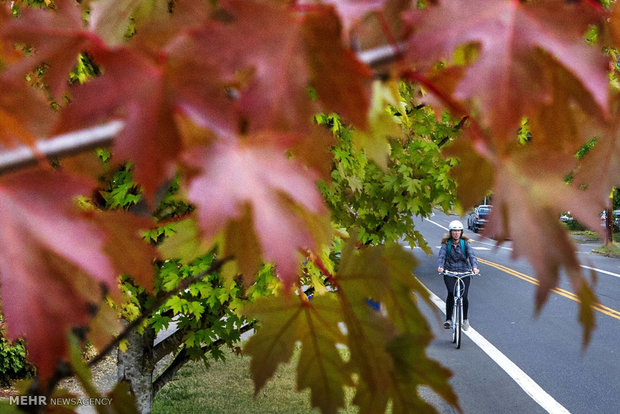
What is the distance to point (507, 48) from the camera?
334mm

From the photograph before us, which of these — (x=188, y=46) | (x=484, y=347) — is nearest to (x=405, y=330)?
(x=188, y=46)

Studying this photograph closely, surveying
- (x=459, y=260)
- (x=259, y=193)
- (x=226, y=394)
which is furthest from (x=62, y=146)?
(x=459, y=260)

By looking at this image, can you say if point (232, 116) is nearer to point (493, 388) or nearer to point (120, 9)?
point (120, 9)

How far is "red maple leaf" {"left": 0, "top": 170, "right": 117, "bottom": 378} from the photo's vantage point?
0.27m

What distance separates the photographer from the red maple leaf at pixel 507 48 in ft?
1.07

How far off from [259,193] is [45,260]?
11 cm

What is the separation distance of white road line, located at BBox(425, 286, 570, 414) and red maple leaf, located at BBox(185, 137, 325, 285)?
16.2ft

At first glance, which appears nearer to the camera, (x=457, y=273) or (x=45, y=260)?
(x=45, y=260)

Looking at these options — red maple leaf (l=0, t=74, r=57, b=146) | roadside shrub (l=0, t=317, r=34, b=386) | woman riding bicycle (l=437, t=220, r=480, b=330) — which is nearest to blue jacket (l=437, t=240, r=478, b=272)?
woman riding bicycle (l=437, t=220, r=480, b=330)

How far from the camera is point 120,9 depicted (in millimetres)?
429

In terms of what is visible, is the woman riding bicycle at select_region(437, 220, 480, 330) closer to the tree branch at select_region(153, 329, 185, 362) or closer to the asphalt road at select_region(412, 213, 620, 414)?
the asphalt road at select_region(412, 213, 620, 414)

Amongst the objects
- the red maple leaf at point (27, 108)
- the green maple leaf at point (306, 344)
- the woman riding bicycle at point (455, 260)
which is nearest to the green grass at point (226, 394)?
the woman riding bicycle at point (455, 260)

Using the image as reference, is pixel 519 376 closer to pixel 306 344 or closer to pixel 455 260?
pixel 455 260

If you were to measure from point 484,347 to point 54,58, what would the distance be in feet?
27.6
